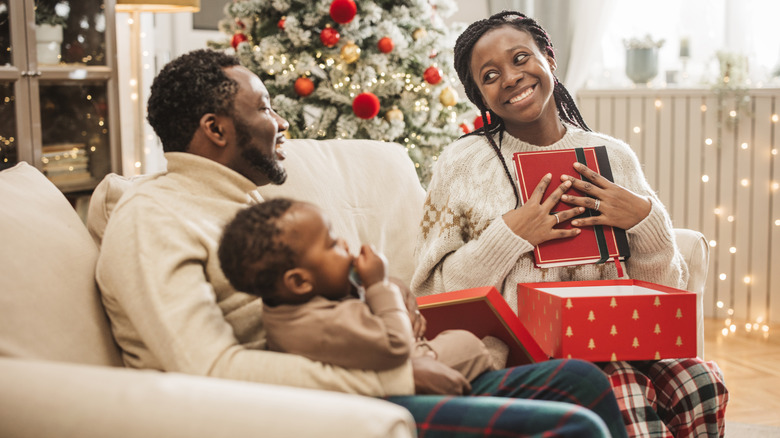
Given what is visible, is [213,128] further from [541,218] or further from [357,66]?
[357,66]

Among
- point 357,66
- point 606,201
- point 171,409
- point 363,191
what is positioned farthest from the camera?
point 357,66

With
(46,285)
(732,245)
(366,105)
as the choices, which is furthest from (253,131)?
(732,245)

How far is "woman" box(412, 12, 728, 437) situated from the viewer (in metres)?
1.46

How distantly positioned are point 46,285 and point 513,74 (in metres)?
1.09

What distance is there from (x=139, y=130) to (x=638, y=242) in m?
2.74

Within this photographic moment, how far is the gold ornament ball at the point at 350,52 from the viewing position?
3018mm

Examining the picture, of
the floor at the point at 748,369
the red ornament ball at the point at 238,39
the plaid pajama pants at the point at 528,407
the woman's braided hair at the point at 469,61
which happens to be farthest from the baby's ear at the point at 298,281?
the red ornament ball at the point at 238,39

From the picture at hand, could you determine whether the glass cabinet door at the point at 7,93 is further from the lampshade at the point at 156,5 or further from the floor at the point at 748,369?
the floor at the point at 748,369

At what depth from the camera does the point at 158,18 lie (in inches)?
168

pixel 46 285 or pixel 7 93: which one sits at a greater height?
pixel 7 93

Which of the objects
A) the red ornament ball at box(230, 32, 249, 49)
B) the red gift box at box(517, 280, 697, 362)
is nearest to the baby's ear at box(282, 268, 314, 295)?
the red gift box at box(517, 280, 697, 362)

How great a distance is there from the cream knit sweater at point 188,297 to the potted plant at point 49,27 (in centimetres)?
204

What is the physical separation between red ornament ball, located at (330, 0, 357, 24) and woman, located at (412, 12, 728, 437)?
1.20 metres

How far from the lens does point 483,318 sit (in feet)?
4.57
